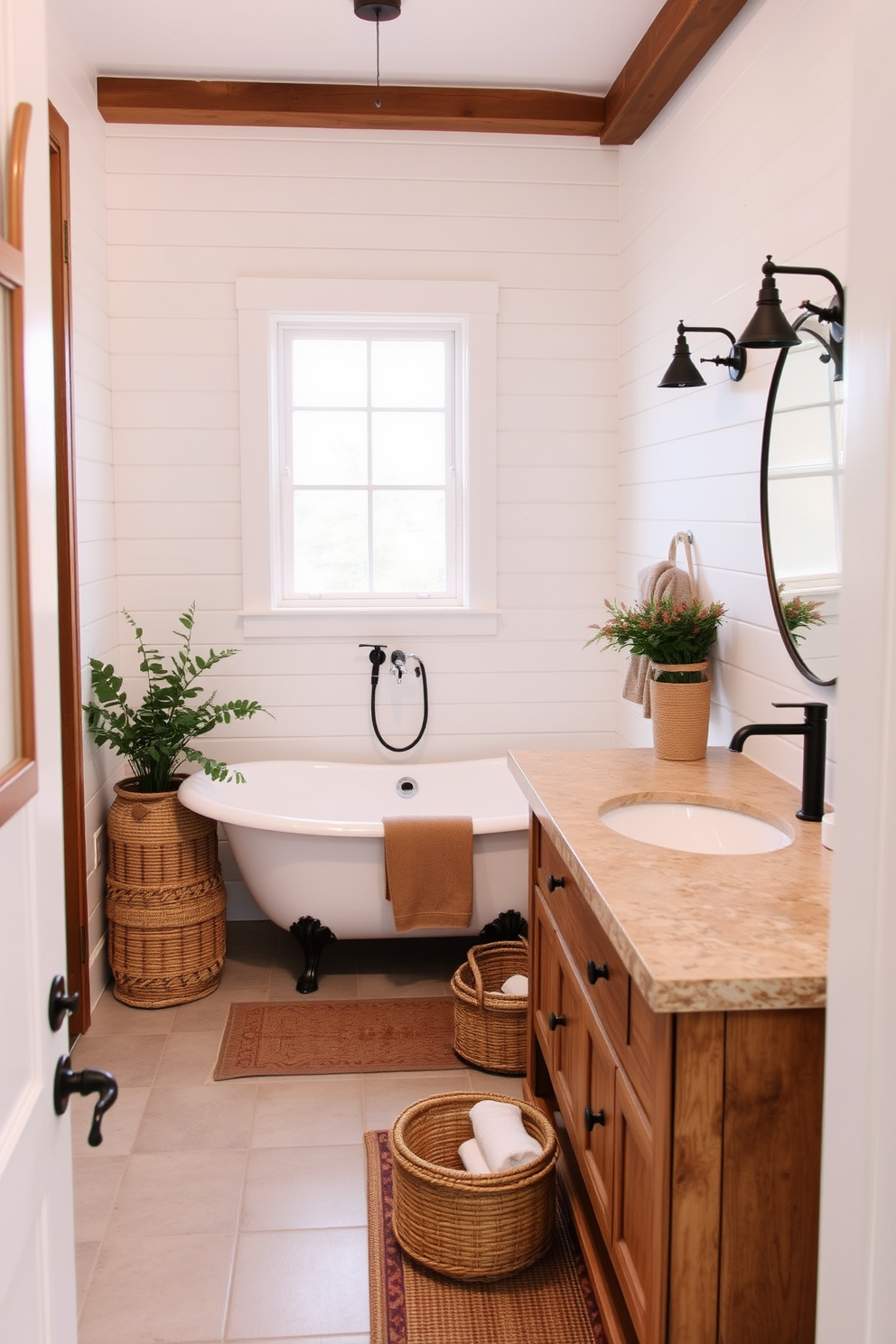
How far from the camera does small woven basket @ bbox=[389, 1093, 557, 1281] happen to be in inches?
90.4

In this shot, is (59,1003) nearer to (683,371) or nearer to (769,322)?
(769,322)

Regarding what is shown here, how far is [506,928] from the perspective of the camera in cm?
378

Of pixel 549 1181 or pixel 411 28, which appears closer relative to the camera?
pixel 549 1181

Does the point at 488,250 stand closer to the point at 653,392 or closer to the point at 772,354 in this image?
the point at 653,392

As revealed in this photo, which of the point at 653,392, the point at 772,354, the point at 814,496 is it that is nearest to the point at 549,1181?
the point at 814,496

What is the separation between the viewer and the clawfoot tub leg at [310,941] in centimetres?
382

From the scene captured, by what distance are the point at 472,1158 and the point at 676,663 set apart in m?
1.29

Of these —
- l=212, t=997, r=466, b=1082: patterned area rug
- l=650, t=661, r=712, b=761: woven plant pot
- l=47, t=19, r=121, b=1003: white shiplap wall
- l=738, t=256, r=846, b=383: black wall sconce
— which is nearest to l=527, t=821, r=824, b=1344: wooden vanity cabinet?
l=650, t=661, r=712, b=761: woven plant pot

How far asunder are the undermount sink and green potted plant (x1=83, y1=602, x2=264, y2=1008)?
157 centimetres

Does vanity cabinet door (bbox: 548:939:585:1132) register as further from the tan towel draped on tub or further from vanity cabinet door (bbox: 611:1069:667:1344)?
the tan towel draped on tub

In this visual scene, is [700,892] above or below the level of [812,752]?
below

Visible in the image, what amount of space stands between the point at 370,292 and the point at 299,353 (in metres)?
0.36

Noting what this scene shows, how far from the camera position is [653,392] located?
3.86m

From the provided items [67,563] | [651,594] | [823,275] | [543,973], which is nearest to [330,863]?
[543,973]
